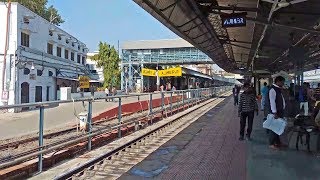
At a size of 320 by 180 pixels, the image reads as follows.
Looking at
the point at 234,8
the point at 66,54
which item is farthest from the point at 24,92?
the point at 234,8

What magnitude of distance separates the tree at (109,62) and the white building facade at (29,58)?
38.7ft

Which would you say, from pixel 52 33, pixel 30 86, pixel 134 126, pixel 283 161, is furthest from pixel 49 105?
pixel 52 33

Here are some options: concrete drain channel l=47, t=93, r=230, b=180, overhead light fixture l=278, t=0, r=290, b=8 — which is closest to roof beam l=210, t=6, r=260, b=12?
overhead light fixture l=278, t=0, r=290, b=8

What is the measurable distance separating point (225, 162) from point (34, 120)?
3.75 m

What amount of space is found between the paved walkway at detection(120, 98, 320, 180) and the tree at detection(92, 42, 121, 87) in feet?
172

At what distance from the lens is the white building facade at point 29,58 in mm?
34656

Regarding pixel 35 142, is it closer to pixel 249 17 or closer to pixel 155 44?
pixel 249 17

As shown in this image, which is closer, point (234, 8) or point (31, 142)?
point (31, 142)

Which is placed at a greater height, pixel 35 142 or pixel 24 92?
pixel 24 92

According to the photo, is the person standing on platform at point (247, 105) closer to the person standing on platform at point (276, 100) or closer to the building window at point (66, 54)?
the person standing on platform at point (276, 100)

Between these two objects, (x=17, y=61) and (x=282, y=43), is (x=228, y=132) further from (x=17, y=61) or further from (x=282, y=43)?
(x=17, y=61)

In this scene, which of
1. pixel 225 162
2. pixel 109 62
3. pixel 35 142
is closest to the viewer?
pixel 35 142

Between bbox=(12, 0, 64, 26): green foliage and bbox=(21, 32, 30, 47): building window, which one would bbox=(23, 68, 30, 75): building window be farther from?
bbox=(12, 0, 64, 26): green foliage

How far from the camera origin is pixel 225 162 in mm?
8781
